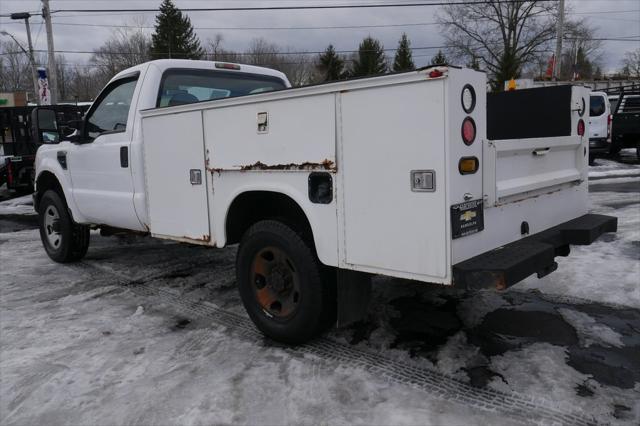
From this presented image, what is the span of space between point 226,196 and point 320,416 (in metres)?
1.74

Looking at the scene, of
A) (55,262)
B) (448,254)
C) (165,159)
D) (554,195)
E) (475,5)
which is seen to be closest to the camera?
(448,254)

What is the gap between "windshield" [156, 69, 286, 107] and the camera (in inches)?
203

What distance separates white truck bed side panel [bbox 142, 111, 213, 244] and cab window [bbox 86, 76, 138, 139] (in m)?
0.68

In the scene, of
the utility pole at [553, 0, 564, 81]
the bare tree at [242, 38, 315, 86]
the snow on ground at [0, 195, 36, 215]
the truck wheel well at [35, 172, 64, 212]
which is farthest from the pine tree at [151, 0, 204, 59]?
the truck wheel well at [35, 172, 64, 212]

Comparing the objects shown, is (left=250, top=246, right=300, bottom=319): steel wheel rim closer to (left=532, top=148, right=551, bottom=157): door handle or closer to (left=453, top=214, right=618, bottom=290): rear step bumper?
(left=453, top=214, right=618, bottom=290): rear step bumper

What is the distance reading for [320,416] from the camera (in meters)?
2.98

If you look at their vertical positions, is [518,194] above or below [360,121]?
below

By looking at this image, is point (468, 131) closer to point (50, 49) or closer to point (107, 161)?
point (107, 161)

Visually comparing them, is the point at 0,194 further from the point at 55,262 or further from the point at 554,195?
the point at 554,195

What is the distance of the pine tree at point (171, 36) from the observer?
157 ft

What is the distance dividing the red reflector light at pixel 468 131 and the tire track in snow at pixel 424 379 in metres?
1.42

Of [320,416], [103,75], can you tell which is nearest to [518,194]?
[320,416]

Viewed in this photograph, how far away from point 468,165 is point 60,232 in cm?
536

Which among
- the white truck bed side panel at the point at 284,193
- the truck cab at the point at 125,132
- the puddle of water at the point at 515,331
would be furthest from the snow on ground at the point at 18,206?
the puddle of water at the point at 515,331
